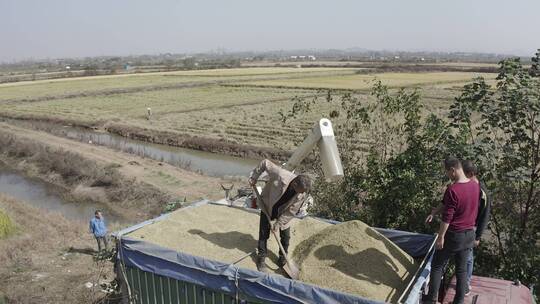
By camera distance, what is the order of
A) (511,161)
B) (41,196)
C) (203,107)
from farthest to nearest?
(203,107)
(41,196)
(511,161)

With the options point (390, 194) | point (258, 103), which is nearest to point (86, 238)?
point (390, 194)

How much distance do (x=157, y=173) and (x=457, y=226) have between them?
14.0 meters

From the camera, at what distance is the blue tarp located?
13.7ft

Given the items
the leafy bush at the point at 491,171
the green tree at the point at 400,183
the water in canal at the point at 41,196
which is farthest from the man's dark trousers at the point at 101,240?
the leafy bush at the point at 491,171

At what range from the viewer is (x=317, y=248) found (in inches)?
206

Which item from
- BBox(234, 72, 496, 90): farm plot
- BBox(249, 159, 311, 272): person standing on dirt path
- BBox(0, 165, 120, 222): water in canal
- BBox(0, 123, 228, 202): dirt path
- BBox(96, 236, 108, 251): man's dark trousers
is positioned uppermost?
BBox(249, 159, 311, 272): person standing on dirt path

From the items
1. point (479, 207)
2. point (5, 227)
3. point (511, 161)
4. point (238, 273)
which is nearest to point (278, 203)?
point (238, 273)

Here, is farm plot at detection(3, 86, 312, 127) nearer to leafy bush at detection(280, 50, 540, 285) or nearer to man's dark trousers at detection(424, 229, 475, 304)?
leafy bush at detection(280, 50, 540, 285)

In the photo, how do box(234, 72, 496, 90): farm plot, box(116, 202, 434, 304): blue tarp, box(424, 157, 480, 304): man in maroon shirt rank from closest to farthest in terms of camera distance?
box(116, 202, 434, 304): blue tarp < box(424, 157, 480, 304): man in maroon shirt < box(234, 72, 496, 90): farm plot

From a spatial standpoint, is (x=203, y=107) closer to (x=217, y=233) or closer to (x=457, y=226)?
(x=217, y=233)

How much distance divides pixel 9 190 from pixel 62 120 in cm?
1385

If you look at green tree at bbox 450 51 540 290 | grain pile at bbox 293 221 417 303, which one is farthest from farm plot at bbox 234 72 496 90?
grain pile at bbox 293 221 417 303

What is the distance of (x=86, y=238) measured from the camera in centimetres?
1127

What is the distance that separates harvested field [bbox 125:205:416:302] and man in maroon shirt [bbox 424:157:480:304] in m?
0.33
